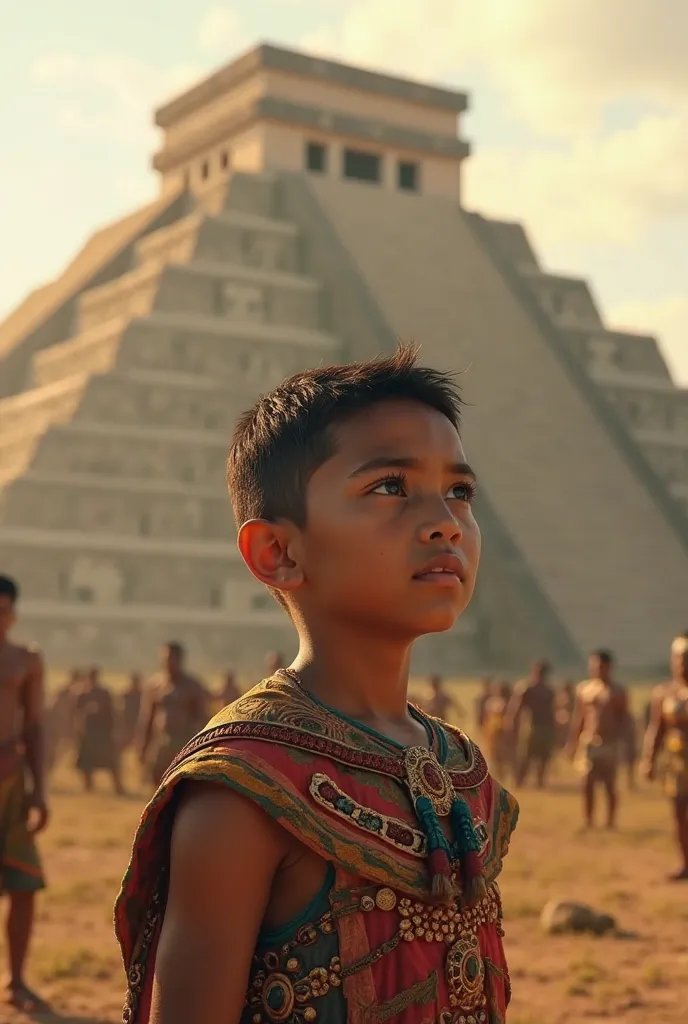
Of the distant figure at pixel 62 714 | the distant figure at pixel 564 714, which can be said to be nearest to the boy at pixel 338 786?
the distant figure at pixel 62 714

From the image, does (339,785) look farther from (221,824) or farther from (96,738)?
(96,738)

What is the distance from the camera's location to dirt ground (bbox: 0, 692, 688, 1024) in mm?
7246

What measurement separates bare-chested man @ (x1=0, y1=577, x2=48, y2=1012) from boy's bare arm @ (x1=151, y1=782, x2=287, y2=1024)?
191 inches

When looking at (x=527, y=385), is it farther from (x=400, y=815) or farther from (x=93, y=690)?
(x=400, y=815)

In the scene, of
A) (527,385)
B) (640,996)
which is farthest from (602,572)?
(640,996)

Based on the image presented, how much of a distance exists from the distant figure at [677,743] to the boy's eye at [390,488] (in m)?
8.78

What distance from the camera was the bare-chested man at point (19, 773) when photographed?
657cm

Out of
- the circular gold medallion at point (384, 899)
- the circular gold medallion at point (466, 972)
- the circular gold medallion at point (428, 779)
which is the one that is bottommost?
the circular gold medallion at point (466, 972)

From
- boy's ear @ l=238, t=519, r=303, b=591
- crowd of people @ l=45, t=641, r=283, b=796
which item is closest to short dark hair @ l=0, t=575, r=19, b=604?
crowd of people @ l=45, t=641, r=283, b=796

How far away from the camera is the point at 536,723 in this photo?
711 inches

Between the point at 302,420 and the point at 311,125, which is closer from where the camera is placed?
the point at 302,420

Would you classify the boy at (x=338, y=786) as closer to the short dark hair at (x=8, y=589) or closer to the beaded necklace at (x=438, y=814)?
the beaded necklace at (x=438, y=814)

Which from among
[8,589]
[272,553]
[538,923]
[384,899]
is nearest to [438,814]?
[384,899]

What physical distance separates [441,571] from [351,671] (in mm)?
203
